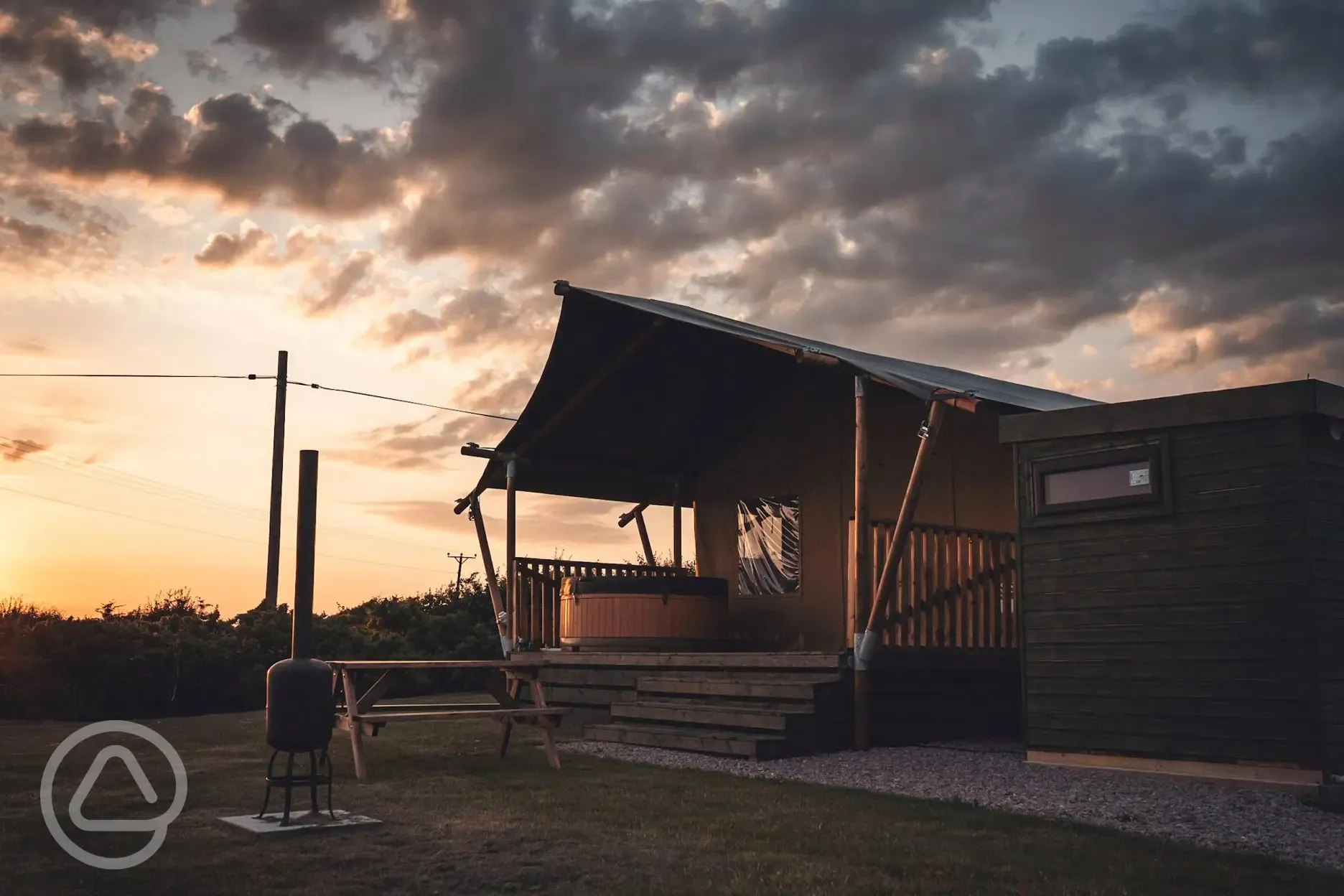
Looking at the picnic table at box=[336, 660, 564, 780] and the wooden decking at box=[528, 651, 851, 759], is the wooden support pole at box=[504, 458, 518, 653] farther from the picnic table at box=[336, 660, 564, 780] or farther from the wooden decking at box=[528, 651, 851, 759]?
the picnic table at box=[336, 660, 564, 780]

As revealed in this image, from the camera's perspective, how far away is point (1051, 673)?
8.38 metres

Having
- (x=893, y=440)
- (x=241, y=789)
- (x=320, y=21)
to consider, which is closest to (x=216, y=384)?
(x=320, y=21)

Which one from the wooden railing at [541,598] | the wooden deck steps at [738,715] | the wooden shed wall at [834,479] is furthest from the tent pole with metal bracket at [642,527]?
the wooden deck steps at [738,715]

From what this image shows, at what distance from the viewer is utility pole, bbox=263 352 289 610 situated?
20.0m

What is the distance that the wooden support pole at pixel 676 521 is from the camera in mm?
14703

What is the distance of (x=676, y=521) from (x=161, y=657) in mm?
6774

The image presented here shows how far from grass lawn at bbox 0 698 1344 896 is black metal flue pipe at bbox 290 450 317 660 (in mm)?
1007

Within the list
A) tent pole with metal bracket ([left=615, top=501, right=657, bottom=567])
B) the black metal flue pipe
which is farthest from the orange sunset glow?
the black metal flue pipe

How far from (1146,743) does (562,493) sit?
26.6 feet

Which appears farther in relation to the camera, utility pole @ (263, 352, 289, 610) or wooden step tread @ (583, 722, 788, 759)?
utility pole @ (263, 352, 289, 610)

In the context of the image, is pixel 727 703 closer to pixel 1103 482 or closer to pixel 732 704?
pixel 732 704

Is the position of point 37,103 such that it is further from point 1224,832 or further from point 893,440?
point 1224,832

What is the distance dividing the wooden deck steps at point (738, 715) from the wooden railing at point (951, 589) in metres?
0.87

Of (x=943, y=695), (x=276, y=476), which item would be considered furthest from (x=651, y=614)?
(x=276, y=476)
